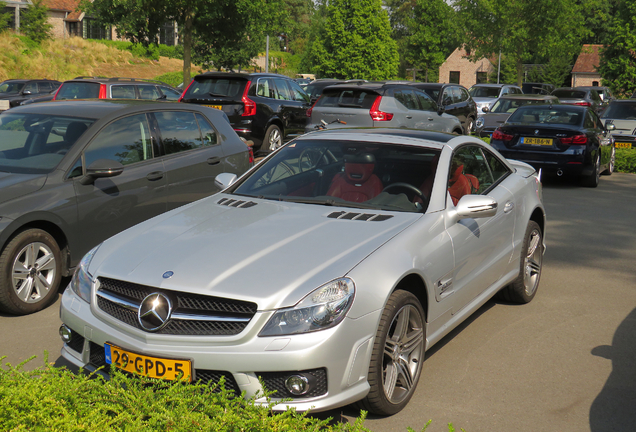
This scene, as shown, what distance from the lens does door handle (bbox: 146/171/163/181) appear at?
6.41 metres

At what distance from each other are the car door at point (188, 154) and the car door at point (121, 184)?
5.7 inches

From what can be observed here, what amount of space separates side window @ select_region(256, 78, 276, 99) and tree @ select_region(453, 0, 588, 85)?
26.4 meters

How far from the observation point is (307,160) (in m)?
5.26

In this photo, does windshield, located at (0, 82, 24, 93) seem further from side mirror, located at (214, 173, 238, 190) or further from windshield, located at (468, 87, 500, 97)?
side mirror, located at (214, 173, 238, 190)

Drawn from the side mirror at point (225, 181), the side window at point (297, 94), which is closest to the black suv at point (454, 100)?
the side window at point (297, 94)

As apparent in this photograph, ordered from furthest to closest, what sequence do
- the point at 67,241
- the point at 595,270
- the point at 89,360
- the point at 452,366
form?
the point at 595,270, the point at 67,241, the point at 452,366, the point at 89,360

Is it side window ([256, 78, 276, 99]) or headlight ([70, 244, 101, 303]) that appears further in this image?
side window ([256, 78, 276, 99])

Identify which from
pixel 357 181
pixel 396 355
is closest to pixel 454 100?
pixel 357 181

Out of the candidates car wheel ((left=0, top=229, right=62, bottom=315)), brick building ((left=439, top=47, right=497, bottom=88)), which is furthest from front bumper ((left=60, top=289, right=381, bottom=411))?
brick building ((left=439, top=47, right=497, bottom=88))

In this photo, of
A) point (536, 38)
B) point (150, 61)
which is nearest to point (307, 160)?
point (536, 38)

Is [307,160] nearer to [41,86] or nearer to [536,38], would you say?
[41,86]

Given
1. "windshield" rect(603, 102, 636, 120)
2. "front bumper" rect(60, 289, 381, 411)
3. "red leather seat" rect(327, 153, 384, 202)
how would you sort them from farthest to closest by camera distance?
"windshield" rect(603, 102, 636, 120) → "red leather seat" rect(327, 153, 384, 202) → "front bumper" rect(60, 289, 381, 411)

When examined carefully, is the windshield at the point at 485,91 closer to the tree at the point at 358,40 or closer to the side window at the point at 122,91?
the side window at the point at 122,91

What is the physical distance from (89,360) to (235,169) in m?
4.20
